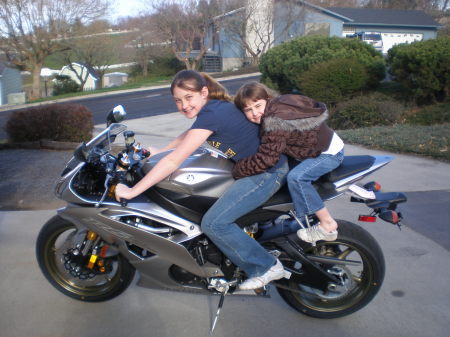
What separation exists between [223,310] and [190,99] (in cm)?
160

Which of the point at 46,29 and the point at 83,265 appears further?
the point at 46,29

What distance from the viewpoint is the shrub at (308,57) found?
12.2 meters

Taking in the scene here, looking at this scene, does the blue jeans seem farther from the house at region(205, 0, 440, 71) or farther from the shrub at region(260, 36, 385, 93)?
the house at region(205, 0, 440, 71)

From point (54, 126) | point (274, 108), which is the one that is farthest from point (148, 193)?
point (54, 126)

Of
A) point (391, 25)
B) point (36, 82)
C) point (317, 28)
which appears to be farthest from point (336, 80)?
point (391, 25)

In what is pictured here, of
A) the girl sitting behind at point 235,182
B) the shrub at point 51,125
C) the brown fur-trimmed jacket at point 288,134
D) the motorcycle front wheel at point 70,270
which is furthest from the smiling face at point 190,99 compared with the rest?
the shrub at point 51,125

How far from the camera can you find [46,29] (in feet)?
115

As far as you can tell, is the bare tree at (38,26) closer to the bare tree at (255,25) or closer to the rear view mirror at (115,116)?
the bare tree at (255,25)

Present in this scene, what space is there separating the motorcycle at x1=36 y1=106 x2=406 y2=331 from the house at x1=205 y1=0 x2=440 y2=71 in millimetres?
35351

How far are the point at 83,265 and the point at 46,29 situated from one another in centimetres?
3624

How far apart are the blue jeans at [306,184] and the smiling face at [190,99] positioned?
2.44 ft

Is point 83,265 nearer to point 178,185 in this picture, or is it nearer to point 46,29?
point 178,185

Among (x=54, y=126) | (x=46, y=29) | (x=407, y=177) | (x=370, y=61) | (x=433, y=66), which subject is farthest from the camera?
(x=46, y=29)

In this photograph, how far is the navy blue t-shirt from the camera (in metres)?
2.82
